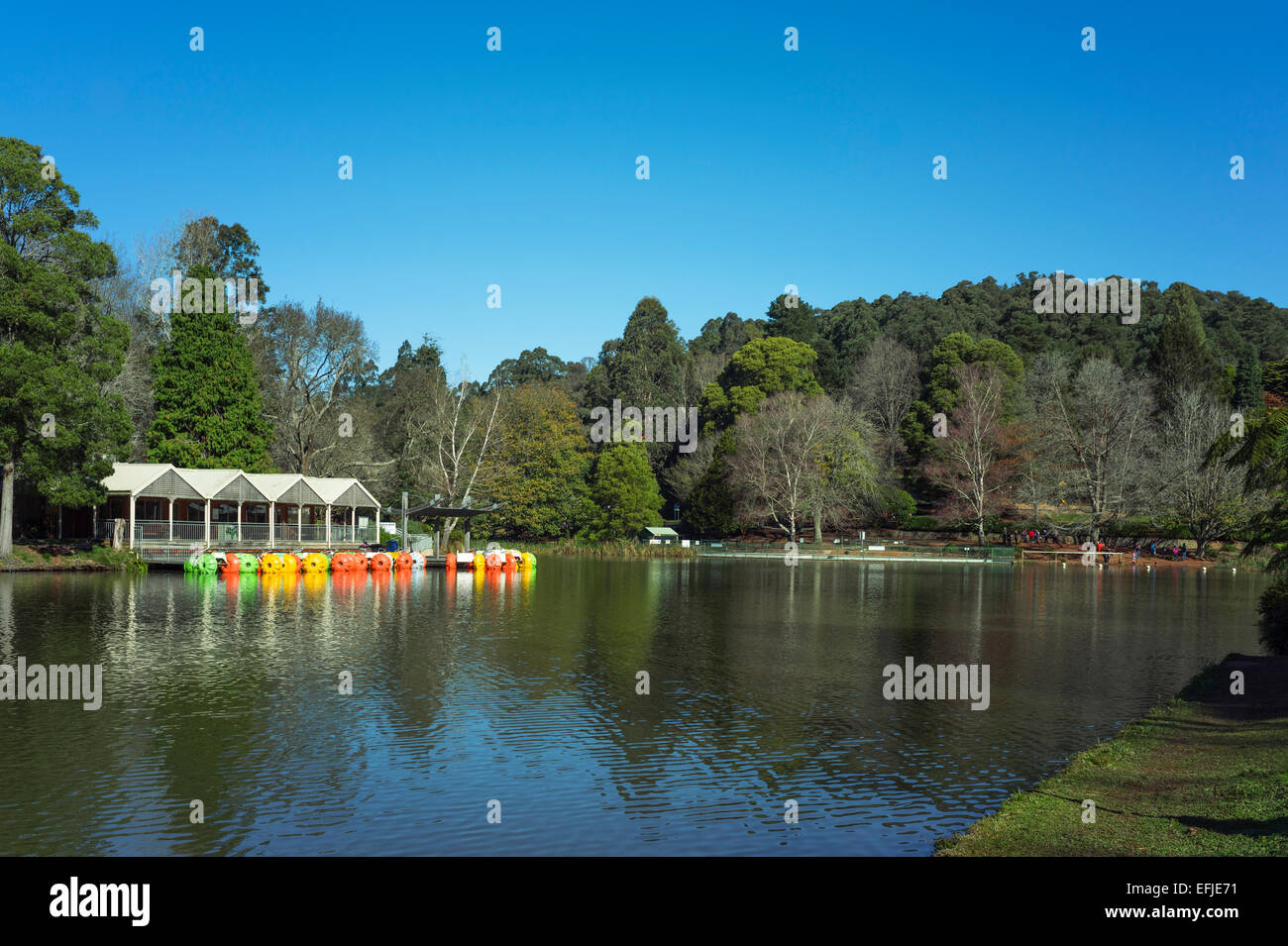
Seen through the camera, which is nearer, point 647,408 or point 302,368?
point 302,368

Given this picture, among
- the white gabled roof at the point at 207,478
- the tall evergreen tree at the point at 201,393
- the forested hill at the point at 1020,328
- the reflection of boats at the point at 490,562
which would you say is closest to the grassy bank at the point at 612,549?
the reflection of boats at the point at 490,562

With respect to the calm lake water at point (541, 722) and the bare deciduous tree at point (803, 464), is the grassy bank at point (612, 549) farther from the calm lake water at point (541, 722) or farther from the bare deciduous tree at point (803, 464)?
the calm lake water at point (541, 722)

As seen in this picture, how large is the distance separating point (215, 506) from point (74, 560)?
13.6m

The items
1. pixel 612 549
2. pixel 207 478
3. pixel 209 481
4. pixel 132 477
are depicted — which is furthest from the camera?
pixel 612 549

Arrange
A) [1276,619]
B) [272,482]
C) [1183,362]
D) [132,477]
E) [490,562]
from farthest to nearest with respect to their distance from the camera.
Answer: [1183,362]
[272,482]
[490,562]
[132,477]
[1276,619]

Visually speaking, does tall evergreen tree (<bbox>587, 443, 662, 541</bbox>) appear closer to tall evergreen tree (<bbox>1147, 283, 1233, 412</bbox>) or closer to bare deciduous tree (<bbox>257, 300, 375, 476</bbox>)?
bare deciduous tree (<bbox>257, 300, 375, 476</bbox>)

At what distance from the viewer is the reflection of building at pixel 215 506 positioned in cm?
4628

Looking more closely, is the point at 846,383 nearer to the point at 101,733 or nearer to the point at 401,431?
the point at 401,431

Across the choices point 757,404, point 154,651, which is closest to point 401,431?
point 757,404

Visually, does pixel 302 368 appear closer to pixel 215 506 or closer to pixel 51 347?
pixel 215 506

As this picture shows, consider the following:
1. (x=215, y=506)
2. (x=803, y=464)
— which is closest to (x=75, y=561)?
(x=215, y=506)

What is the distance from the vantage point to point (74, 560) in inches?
1644

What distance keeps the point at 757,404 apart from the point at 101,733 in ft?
223

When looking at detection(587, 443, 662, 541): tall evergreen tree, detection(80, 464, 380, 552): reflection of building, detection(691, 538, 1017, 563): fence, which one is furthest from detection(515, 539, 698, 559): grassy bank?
detection(80, 464, 380, 552): reflection of building
